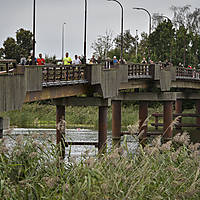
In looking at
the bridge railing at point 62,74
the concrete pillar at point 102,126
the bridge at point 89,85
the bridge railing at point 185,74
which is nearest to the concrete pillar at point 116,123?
the bridge at point 89,85

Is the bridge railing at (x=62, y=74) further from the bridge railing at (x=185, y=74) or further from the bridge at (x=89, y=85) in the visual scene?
the bridge railing at (x=185, y=74)

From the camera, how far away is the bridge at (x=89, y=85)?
22.8 m

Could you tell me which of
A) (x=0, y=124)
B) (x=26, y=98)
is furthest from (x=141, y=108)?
(x=0, y=124)

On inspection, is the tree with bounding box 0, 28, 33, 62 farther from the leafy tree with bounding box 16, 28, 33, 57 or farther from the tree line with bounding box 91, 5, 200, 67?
the tree line with bounding box 91, 5, 200, 67

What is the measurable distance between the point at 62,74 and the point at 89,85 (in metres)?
4.49

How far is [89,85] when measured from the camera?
32.7 meters

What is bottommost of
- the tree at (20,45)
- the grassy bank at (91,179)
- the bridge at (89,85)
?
the grassy bank at (91,179)

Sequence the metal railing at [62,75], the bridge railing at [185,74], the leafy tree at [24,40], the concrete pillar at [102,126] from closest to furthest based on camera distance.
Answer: the metal railing at [62,75] < the concrete pillar at [102,126] < the leafy tree at [24,40] < the bridge railing at [185,74]

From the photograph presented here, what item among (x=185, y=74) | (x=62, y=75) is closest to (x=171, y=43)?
(x=185, y=74)

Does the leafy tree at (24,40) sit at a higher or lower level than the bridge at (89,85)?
higher

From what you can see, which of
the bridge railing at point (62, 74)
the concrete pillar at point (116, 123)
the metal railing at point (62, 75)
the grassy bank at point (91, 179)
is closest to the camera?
the grassy bank at point (91, 179)

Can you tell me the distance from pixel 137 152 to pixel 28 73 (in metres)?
9.30

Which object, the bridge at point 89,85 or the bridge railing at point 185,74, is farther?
the bridge railing at point 185,74

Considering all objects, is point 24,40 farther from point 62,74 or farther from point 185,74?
point 62,74
